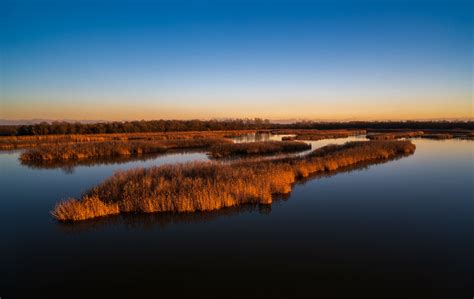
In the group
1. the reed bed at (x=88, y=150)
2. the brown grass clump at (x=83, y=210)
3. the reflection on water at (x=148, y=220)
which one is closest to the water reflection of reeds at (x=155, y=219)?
the reflection on water at (x=148, y=220)

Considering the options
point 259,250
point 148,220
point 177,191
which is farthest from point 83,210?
point 259,250

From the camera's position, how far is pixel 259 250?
9.02 m

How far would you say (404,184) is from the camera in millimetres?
17859

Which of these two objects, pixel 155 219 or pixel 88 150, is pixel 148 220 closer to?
pixel 155 219

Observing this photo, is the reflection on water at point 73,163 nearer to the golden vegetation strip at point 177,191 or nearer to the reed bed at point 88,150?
the reed bed at point 88,150

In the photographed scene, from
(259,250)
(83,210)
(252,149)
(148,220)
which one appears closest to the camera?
(259,250)

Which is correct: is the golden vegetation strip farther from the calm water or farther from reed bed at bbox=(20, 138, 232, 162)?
reed bed at bbox=(20, 138, 232, 162)

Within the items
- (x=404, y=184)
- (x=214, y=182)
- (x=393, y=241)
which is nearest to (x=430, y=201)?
(x=404, y=184)

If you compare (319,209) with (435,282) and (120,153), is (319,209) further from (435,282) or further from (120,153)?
(120,153)

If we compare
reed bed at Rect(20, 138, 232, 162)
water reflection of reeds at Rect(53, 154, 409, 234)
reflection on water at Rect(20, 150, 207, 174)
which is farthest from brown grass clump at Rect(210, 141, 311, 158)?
water reflection of reeds at Rect(53, 154, 409, 234)

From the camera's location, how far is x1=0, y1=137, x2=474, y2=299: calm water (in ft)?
23.2

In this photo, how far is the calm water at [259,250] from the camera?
7.06m

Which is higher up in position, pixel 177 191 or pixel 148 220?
pixel 177 191

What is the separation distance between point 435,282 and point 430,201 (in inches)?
323
